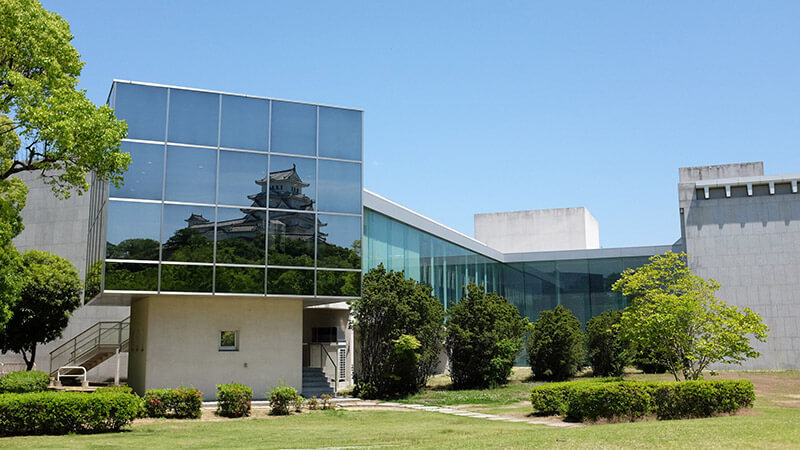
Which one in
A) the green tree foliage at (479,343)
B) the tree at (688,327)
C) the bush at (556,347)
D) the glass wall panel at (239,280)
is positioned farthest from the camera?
the bush at (556,347)

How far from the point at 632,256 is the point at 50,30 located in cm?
3500

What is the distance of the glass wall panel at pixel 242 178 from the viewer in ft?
75.2

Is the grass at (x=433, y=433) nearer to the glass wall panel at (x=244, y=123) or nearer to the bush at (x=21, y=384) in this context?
the bush at (x=21, y=384)

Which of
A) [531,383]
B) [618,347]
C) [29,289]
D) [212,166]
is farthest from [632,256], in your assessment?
[29,289]

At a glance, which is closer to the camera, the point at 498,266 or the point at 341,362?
the point at 341,362

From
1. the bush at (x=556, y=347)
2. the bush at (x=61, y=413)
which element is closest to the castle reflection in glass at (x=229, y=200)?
the bush at (x=61, y=413)

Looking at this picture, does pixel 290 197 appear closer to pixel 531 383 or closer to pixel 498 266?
pixel 531 383

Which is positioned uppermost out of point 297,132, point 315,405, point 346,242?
point 297,132

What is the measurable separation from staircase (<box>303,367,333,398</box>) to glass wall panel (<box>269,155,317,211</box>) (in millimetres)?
7045

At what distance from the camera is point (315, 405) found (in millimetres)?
23062

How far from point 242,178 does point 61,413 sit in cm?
944

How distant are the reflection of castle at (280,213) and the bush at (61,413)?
6.98 meters

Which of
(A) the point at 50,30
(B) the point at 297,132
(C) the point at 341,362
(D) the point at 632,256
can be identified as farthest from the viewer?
(D) the point at 632,256

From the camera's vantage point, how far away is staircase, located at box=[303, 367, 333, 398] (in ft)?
85.6
